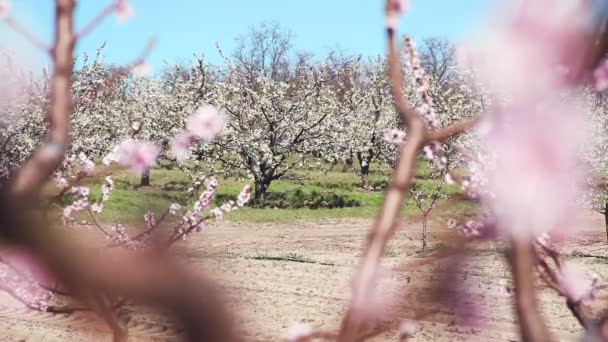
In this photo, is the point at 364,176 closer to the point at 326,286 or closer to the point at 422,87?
the point at 326,286

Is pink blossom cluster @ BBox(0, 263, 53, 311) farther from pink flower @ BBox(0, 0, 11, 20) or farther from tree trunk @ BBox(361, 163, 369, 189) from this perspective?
tree trunk @ BBox(361, 163, 369, 189)

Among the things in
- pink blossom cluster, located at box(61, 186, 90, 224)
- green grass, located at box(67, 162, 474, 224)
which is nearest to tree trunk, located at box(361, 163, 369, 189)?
green grass, located at box(67, 162, 474, 224)

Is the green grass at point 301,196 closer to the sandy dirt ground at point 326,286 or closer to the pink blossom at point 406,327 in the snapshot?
the sandy dirt ground at point 326,286

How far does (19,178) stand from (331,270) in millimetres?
8265

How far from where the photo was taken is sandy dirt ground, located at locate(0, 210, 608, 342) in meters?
0.29

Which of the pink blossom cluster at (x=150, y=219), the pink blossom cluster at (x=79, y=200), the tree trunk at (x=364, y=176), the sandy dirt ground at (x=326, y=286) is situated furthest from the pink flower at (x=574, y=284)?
the tree trunk at (x=364, y=176)

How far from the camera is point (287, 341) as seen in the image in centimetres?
34

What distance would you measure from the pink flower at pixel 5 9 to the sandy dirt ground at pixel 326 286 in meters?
0.13

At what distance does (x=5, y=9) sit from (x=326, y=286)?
23.4ft

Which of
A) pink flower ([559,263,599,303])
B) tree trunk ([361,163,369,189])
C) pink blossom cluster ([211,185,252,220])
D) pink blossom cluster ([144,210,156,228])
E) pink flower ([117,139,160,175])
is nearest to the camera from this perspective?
pink blossom cluster ([144,210,156,228])

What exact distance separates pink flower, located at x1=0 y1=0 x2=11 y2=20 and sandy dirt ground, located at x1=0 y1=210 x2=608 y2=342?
134 millimetres

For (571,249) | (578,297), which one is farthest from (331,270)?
(578,297)

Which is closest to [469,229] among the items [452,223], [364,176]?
[452,223]

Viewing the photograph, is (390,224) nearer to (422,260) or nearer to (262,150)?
(422,260)
